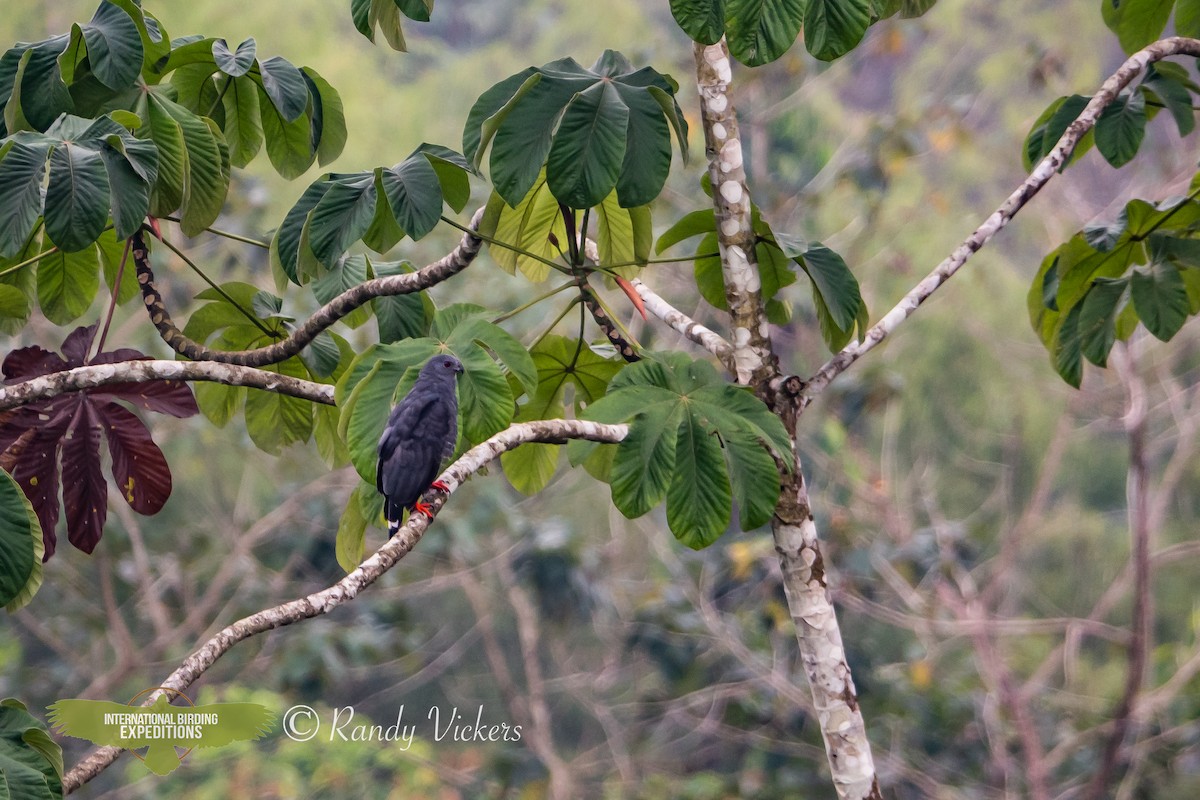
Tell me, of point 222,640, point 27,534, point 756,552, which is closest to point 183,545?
point 756,552

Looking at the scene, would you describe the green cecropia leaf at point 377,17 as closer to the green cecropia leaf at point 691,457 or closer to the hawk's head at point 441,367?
the hawk's head at point 441,367

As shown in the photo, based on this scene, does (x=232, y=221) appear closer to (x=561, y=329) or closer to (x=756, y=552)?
(x=561, y=329)

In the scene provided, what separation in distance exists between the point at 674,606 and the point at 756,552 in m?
0.47

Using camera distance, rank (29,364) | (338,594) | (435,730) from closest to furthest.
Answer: (338,594), (29,364), (435,730)

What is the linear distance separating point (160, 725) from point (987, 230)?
1200 millimetres

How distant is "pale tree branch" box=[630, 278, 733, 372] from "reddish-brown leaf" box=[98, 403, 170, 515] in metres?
0.74

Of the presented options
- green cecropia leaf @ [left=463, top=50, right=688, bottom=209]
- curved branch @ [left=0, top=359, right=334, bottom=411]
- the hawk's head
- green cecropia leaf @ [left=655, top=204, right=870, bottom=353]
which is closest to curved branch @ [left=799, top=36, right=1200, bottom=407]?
green cecropia leaf @ [left=655, top=204, right=870, bottom=353]

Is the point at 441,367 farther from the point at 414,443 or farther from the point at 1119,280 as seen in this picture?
the point at 1119,280

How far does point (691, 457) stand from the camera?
1.23 meters

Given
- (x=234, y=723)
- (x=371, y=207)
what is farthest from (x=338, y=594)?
(x=371, y=207)

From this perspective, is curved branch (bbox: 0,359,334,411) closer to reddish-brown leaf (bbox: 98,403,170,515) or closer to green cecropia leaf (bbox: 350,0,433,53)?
reddish-brown leaf (bbox: 98,403,170,515)

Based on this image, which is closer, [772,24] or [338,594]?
[338,594]

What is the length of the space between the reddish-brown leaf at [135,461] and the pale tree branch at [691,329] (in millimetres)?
740

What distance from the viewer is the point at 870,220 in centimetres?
422
